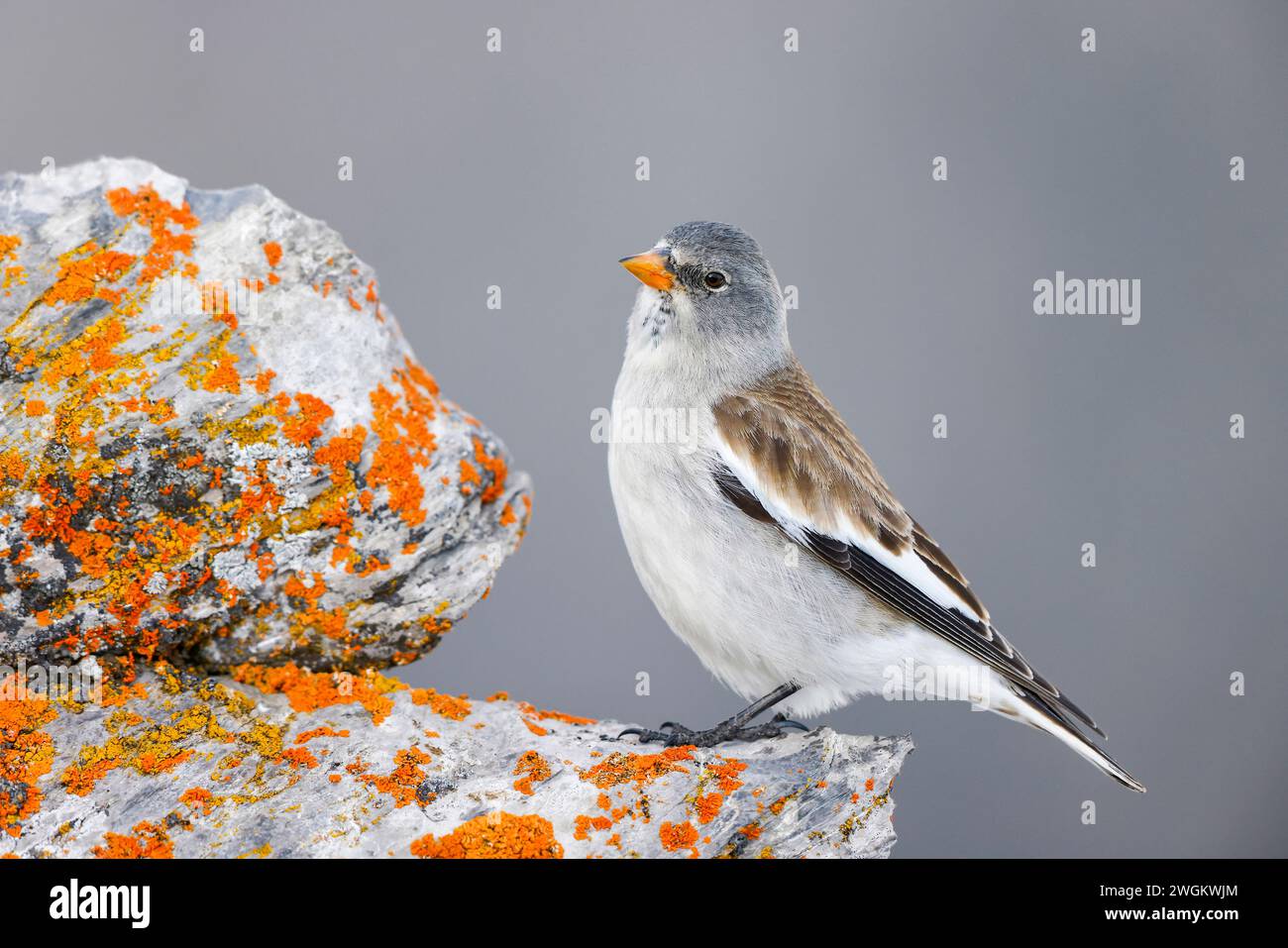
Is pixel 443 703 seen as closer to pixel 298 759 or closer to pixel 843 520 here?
pixel 298 759

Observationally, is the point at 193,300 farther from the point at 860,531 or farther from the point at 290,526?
the point at 860,531

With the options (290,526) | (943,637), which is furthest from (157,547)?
(943,637)

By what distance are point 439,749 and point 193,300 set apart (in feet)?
5.36

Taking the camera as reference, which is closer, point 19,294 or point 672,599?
point 19,294

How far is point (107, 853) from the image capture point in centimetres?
312

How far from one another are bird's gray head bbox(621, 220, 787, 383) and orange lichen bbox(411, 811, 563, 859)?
163 cm

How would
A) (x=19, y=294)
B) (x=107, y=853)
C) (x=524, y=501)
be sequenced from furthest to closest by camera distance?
(x=524, y=501), (x=19, y=294), (x=107, y=853)

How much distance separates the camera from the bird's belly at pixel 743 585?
3.71m

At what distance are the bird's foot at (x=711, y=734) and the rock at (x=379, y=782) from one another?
6 centimetres

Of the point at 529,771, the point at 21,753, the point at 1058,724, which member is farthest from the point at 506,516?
the point at 1058,724

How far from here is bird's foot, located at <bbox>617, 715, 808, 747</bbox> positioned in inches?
152

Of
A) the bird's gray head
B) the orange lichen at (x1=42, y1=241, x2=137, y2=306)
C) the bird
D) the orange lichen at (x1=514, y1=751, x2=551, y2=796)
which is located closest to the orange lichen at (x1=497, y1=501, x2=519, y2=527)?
the bird

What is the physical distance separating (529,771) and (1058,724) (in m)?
1.74

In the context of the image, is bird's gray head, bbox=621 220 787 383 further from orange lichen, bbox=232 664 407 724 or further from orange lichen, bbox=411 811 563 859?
orange lichen, bbox=411 811 563 859
